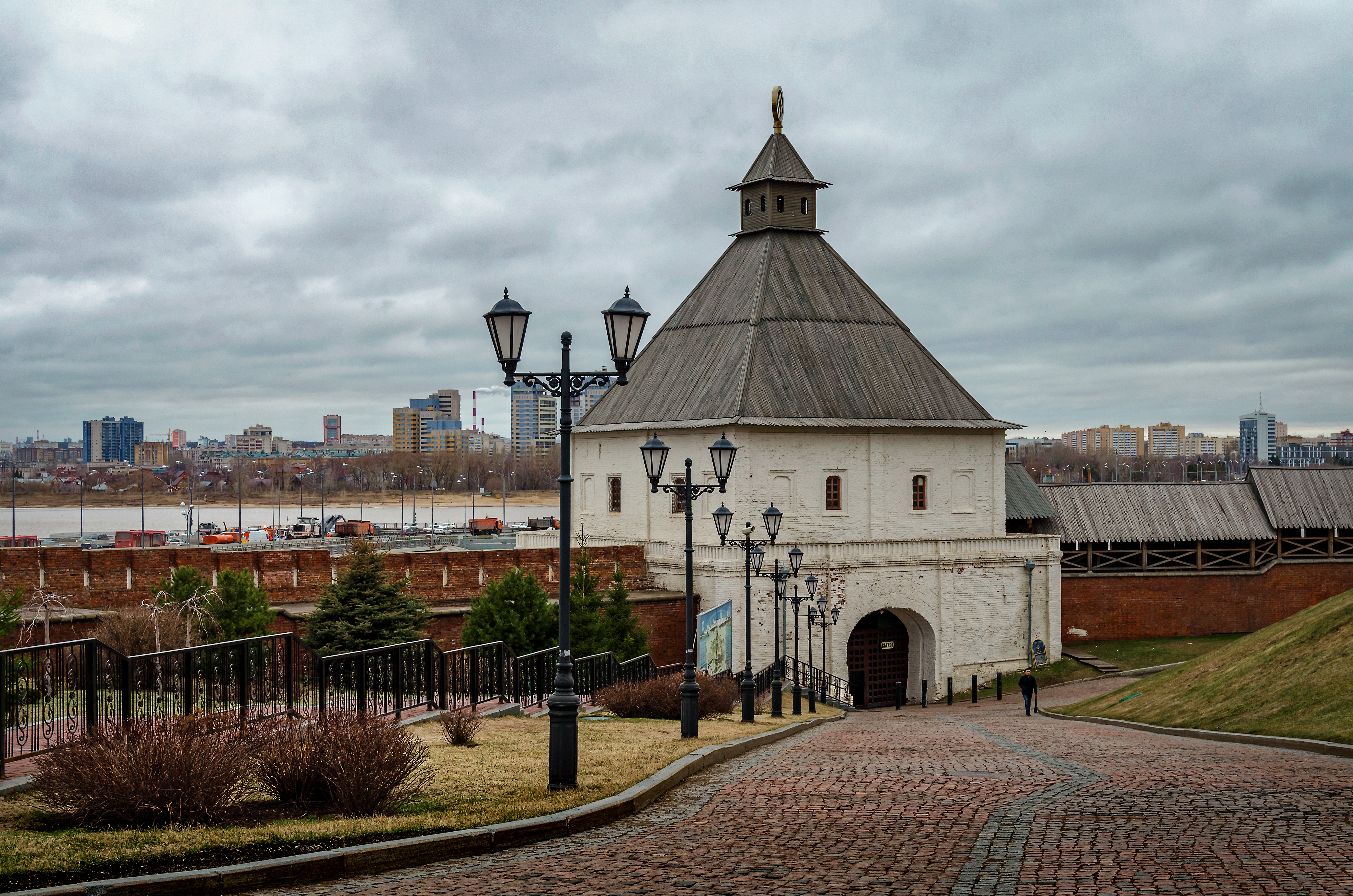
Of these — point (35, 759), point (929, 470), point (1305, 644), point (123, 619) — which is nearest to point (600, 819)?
point (35, 759)

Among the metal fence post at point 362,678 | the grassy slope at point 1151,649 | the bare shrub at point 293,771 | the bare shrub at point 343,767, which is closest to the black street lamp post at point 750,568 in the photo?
the metal fence post at point 362,678

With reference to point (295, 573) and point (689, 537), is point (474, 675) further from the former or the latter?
point (295, 573)

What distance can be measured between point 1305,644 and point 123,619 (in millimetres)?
20921

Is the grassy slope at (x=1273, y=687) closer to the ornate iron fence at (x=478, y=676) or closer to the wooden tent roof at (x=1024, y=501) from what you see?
the ornate iron fence at (x=478, y=676)

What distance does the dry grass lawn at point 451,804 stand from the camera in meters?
8.00

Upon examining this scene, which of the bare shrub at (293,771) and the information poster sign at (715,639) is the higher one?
the bare shrub at (293,771)

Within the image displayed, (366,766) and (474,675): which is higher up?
(366,766)

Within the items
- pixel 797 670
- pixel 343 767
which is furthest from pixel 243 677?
pixel 797 670

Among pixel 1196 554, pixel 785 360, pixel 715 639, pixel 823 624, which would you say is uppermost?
pixel 785 360

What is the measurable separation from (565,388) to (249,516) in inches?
6144

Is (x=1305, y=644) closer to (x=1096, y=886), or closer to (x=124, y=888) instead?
(x=1096, y=886)

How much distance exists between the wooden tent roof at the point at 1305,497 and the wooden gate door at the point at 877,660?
53.6 ft

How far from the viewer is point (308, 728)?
34.2 ft

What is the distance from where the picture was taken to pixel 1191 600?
4703 centimetres
